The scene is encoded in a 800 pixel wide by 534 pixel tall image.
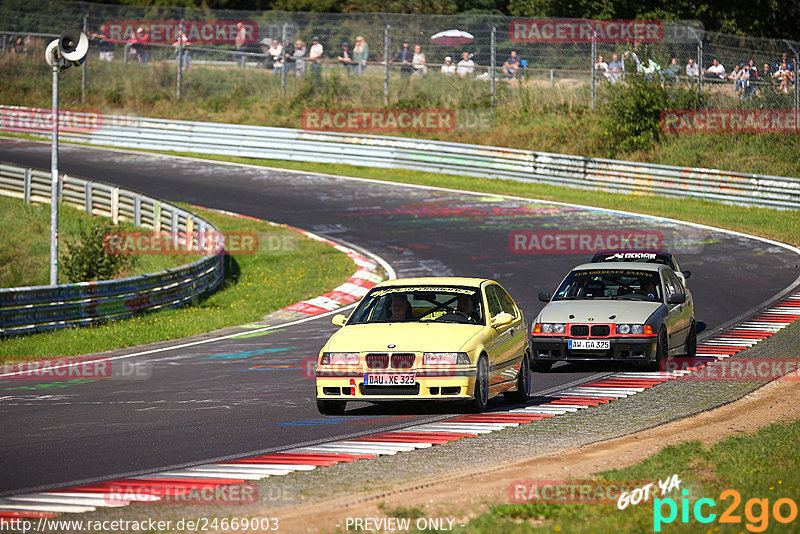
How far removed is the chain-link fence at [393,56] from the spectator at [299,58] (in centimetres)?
5

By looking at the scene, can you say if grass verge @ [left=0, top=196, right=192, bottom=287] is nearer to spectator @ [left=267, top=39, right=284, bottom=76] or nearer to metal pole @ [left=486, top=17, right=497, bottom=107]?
spectator @ [left=267, top=39, right=284, bottom=76]

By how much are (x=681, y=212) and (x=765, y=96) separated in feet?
22.2

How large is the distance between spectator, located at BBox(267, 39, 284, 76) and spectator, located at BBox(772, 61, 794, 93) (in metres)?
18.3

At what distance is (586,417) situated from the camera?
11.0 meters

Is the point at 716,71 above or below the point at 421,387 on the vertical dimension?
above

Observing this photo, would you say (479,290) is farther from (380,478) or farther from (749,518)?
(749,518)

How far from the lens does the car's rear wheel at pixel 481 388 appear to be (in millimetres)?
11070

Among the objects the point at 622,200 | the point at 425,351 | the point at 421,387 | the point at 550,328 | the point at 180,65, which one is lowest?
the point at 622,200

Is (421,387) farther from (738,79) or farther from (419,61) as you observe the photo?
(419,61)

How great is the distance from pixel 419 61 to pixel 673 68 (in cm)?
912

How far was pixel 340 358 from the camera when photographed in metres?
11.1

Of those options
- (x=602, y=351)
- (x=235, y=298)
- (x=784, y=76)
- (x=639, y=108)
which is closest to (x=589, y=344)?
(x=602, y=351)

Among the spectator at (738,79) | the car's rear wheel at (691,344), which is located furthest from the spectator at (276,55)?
the car's rear wheel at (691,344)

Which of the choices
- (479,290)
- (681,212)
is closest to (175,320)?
(479,290)
